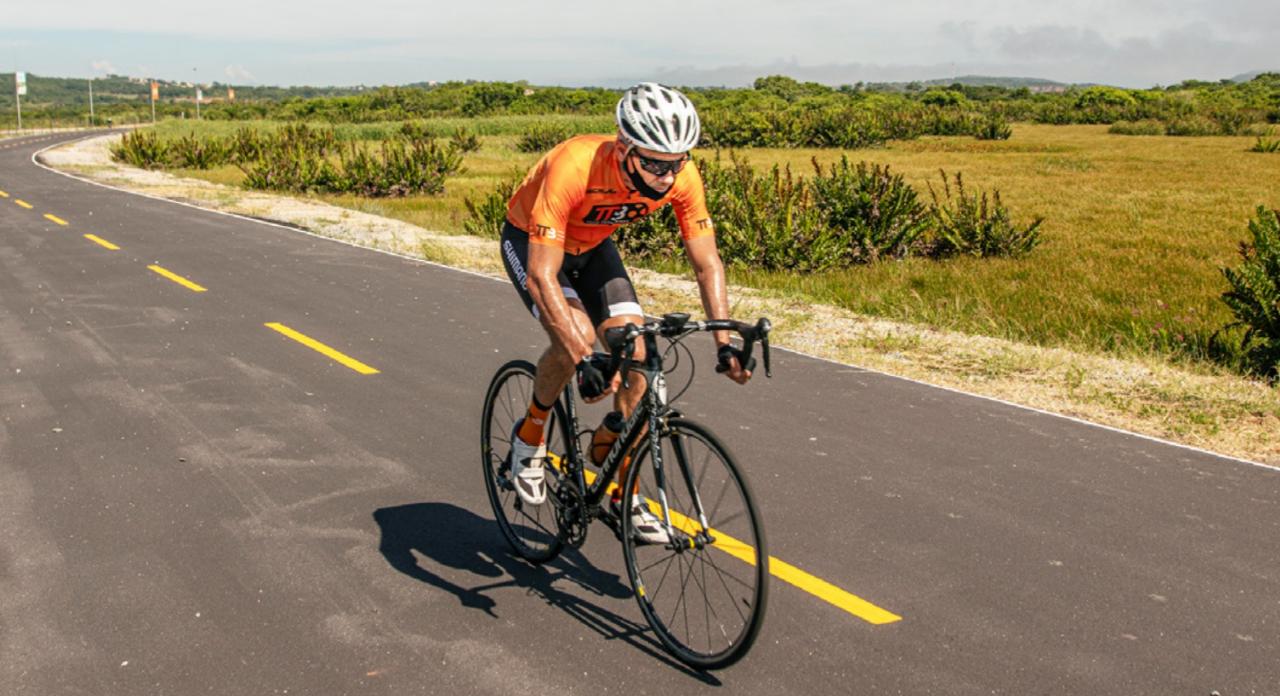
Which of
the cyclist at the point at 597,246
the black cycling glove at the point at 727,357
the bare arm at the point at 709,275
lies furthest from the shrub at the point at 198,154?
the black cycling glove at the point at 727,357

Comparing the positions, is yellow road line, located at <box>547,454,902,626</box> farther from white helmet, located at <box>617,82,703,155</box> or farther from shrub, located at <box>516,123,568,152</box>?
shrub, located at <box>516,123,568,152</box>

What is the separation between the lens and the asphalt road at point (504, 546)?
4051 mm

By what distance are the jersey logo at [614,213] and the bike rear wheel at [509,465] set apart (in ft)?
2.55

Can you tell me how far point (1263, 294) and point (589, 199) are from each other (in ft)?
24.1

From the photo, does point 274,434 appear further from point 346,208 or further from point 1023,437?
point 346,208

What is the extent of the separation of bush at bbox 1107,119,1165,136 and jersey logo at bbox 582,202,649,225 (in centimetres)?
6473

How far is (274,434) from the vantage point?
23.2ft

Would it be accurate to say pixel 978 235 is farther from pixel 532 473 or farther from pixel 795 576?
pixel 532 473

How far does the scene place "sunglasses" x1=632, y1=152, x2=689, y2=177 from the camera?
407 cm

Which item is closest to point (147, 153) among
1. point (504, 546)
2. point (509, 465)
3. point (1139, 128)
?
point (504, 546)

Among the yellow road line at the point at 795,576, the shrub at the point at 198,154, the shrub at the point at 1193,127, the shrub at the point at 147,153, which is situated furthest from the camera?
the shrub at the point at 1193,127

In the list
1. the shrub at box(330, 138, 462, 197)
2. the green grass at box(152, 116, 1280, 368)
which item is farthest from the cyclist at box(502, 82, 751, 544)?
the shrub at box(330, 138, 462, 197)

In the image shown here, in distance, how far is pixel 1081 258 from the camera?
1703 cm

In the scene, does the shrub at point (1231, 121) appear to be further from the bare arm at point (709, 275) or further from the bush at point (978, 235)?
the bare arm at point (709, 275)
